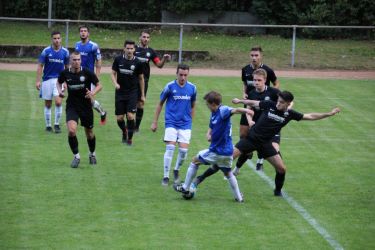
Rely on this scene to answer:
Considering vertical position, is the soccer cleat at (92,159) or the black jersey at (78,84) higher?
the black jersey at (78,84)

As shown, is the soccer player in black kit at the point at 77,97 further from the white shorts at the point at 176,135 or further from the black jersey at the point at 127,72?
the black jersey at the point at 127,72

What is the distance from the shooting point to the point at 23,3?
39719 mm

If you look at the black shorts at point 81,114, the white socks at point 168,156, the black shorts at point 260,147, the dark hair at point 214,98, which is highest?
the dark hair at point 214,98

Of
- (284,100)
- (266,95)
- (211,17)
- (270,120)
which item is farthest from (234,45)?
(284,100)

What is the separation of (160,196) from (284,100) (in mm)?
2429

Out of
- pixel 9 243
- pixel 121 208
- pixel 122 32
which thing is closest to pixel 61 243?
pixel 9 243

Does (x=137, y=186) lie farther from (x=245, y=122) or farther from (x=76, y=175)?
(x=245, y=122)

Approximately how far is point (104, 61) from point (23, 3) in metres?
10.5

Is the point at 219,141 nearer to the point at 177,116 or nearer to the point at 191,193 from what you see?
the point at 191,193

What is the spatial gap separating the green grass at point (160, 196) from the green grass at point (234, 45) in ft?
35.1

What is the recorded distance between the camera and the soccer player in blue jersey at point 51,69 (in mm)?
18938

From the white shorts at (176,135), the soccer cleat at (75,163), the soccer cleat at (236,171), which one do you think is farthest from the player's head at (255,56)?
the soccer cleat at (75,163)

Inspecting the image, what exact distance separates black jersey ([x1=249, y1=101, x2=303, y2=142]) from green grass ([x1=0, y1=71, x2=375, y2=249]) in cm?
98

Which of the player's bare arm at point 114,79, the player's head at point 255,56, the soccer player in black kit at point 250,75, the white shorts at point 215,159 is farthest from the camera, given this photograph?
the player's bare arm at point 114,79
